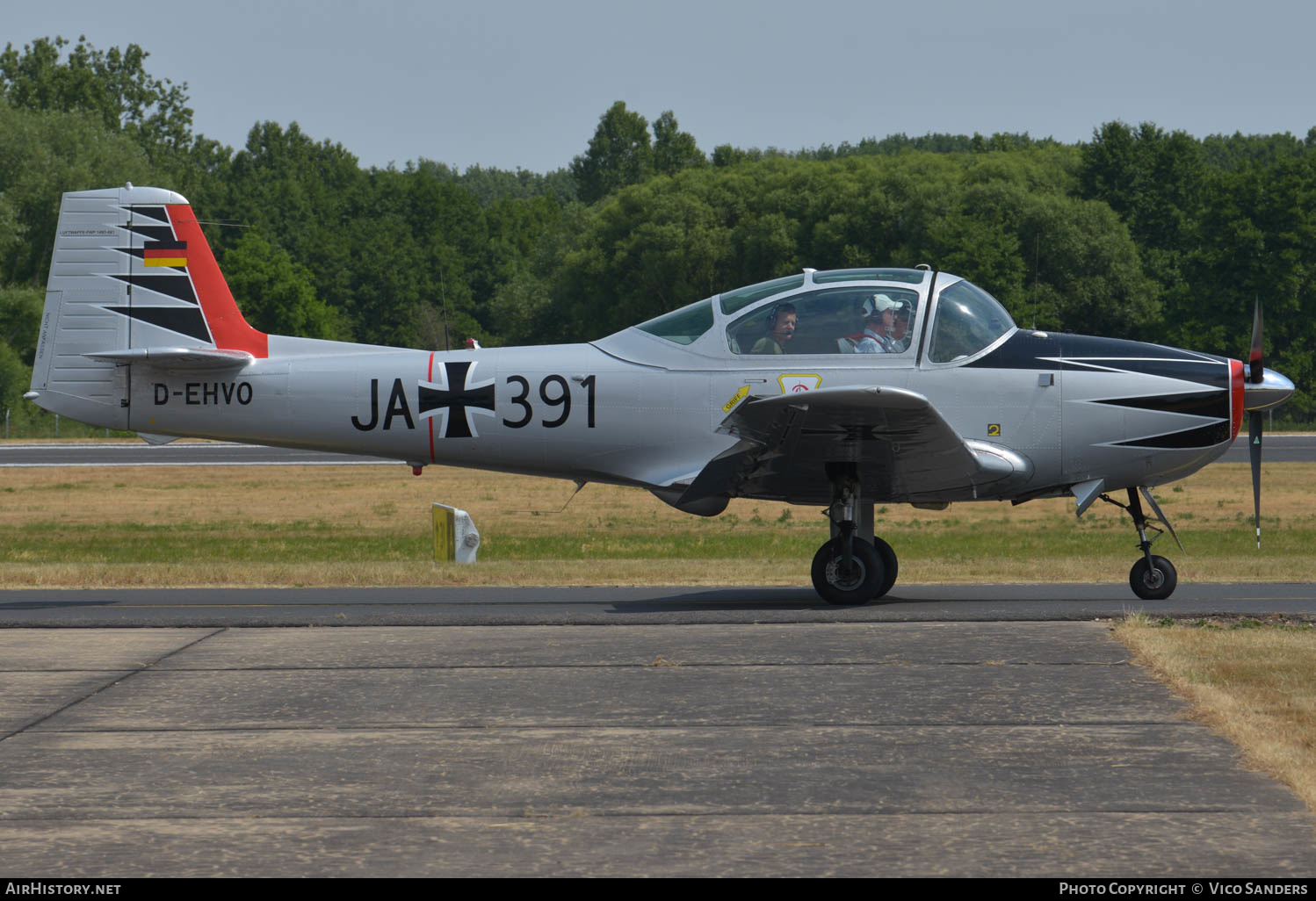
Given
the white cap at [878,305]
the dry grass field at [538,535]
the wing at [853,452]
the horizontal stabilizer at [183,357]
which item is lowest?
the dry grass field at [538,535]

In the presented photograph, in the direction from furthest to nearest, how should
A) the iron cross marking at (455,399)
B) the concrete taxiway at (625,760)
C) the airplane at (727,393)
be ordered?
1. the iron cross marking at (455,399)
2. the airplane at (727,393)
3. the concrete taxiway at (625,760)

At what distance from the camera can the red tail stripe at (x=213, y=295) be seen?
1324 cm

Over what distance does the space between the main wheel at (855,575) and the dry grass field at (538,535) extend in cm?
311

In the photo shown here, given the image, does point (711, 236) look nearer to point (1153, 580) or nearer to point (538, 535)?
point (538, 535)

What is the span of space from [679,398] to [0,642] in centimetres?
560

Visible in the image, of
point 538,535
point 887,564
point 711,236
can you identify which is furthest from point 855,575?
point 711,236

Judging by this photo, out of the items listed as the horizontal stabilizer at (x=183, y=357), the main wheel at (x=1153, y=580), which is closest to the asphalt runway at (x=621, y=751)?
the main wheel at (x=1153, y=580)

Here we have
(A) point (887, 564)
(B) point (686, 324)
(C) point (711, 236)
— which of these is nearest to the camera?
(B) point (686, 324)

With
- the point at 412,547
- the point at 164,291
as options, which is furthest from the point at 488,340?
the point at 164,291

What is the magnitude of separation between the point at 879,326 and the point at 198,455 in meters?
39.8

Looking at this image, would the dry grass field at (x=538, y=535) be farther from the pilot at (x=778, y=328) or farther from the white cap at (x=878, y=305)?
the white cap at (x=878, y=305)

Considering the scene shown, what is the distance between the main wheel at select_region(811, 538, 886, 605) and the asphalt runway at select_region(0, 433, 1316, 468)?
2934 centimetres

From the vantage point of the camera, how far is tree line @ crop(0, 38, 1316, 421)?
6225cm

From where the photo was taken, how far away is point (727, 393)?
12.0 metres
